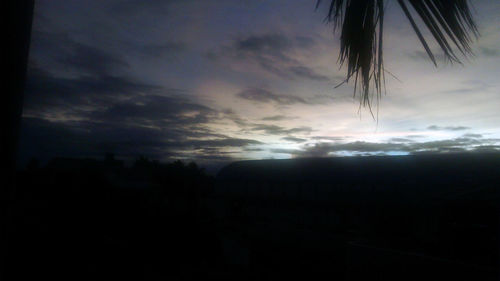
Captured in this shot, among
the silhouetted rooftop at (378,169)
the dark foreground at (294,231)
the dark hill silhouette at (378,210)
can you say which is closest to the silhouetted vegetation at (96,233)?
the dark foreground at (294,231)

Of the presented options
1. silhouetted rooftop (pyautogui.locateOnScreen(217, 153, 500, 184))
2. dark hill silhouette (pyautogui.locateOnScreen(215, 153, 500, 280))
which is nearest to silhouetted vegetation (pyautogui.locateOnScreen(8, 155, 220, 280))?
dark hill silhouette (pyautogui.locateOnScreen(215, 153, 500, 280))

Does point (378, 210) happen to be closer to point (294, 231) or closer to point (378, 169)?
point (294, 231)

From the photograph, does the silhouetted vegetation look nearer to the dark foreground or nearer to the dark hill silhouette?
the dark foreground

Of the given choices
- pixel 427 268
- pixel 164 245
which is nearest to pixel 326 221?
pixel 164 245

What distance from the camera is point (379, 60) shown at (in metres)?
1.28

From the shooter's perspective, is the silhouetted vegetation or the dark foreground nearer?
the dark foreground

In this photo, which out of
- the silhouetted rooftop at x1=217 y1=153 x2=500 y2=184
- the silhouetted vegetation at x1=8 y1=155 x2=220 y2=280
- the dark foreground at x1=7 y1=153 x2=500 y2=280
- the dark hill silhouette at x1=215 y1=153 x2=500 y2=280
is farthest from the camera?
the silhouetted rooftop at x1=217 y1=153 x2=500 y2=184

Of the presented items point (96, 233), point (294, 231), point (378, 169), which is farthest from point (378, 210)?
point (96, 233)

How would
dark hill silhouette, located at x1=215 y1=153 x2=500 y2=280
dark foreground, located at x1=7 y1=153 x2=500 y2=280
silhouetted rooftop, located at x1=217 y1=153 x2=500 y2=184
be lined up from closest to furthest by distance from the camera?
dark hill silhouette, located at x1=215 y1=153 x2=500 y2=280 → dark foreground, located at x1=7 y1=153 x2=500 y2=280 → silhouetted rooftop, located at x1=217 y1=153 x2=500 y2=184

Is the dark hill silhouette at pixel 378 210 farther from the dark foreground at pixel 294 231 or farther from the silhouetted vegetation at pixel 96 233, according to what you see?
Result: the silhouetted vegetation at pixel 96 233

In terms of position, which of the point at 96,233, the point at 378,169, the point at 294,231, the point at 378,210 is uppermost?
the point at 378,169

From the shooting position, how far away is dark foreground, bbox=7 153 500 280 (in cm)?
820

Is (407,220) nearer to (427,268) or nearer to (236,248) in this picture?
(427,268)

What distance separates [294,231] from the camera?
13.5 meters
